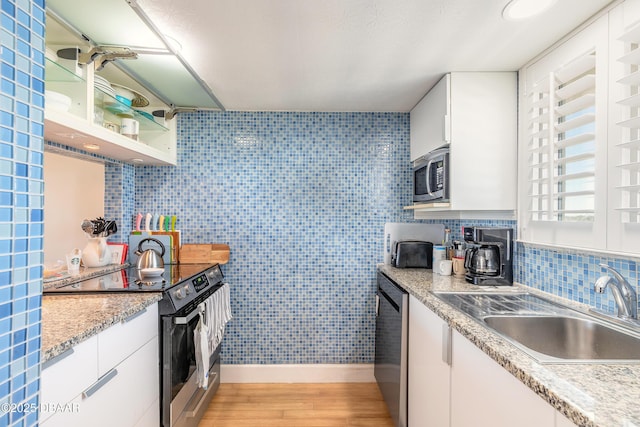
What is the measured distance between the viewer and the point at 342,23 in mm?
1530

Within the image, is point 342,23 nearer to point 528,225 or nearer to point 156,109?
point 528,225

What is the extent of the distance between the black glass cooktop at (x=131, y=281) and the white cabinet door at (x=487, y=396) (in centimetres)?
149

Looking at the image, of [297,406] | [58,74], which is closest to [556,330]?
[297,406]

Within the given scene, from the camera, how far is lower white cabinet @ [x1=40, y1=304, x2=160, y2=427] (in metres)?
1.07

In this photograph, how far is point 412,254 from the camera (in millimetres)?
2641

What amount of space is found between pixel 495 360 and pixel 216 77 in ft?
6.92

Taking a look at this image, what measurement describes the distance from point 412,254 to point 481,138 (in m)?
1.02

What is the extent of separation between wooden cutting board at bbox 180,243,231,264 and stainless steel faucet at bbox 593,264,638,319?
2.32 metres

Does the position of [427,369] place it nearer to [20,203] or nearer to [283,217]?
[283,217]

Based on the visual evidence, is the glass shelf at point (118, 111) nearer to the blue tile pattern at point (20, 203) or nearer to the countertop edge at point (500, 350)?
the blue tile pattern at point (20, 203)

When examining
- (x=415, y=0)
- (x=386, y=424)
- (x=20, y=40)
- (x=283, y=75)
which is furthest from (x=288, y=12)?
(x=386, y=424)

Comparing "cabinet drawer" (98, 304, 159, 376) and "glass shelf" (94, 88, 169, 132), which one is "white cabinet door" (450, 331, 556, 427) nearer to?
"cabinet drawer" (98, 304, 159, 376)

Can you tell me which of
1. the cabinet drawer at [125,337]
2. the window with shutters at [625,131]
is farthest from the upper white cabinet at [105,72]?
the window with shutters at [625,131]

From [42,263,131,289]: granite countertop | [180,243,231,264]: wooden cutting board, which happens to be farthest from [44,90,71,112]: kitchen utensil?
[180,243,231,264]: wooden cutting board
